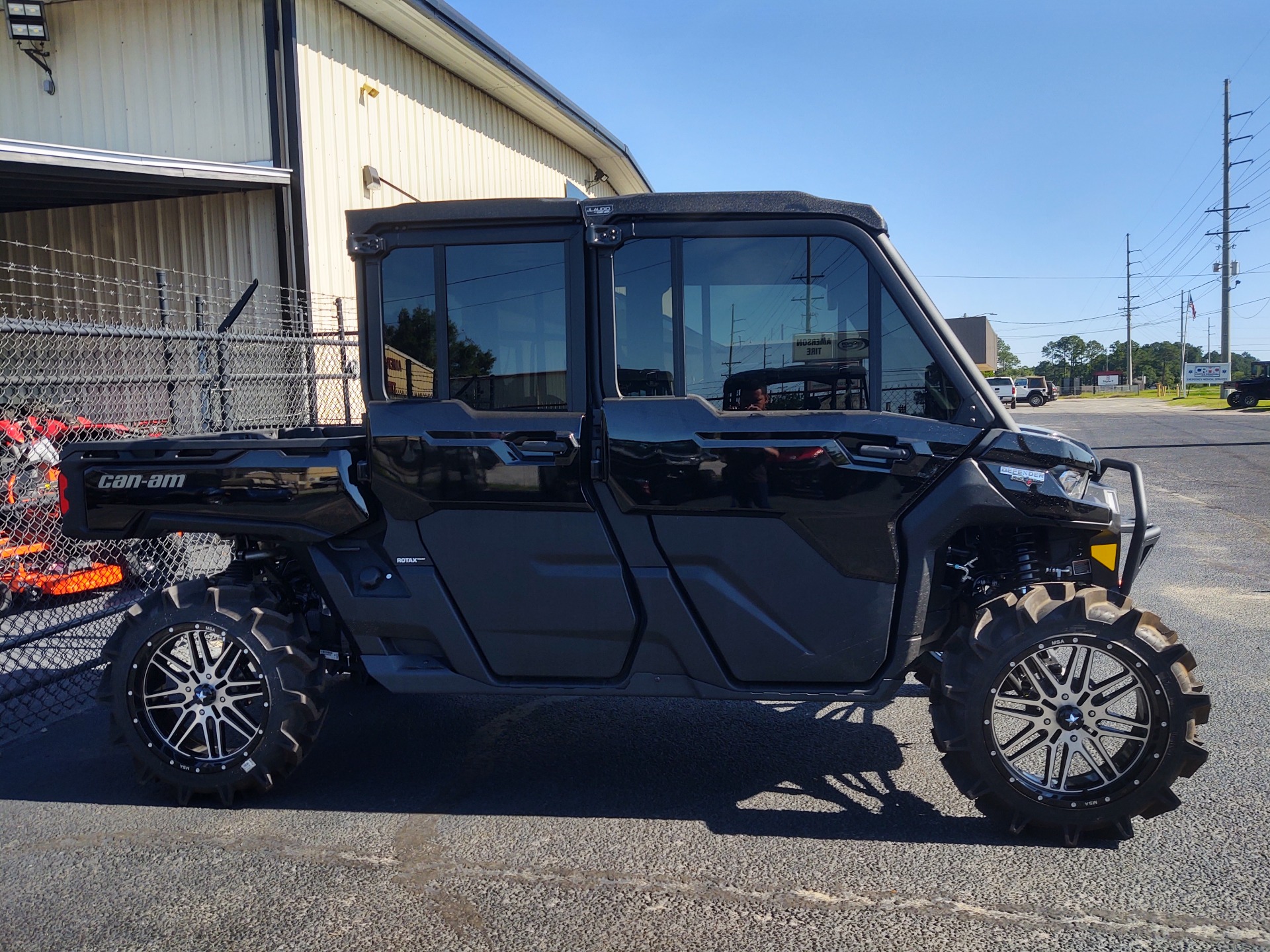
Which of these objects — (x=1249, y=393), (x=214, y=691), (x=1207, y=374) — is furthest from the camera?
(x=1207, y=374)

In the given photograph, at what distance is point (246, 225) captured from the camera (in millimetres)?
11883

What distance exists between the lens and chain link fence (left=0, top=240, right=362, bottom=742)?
5312 mm

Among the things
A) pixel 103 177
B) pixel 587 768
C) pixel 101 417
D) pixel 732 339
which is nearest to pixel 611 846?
pixel 587 768

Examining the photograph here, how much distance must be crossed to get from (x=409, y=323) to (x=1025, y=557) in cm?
260

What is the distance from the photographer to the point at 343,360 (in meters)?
11.7

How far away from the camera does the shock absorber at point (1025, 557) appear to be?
12.1 feet

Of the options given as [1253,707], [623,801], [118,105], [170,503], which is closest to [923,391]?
[623,801]

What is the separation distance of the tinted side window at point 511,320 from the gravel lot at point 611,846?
166cm

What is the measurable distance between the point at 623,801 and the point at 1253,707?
3197 millimetres

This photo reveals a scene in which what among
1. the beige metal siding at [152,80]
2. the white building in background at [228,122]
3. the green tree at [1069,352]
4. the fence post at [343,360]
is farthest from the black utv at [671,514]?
the green tree at [1069,352]

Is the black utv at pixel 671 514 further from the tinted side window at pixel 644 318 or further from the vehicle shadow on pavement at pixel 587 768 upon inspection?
the vehicle shadow on pavement at pixel 587 768

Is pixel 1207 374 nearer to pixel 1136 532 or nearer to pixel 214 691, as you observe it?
pixel 1136 532

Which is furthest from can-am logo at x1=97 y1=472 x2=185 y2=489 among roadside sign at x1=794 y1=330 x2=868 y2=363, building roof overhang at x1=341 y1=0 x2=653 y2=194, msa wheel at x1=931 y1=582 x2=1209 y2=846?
building roof overhang at x1=341 y1=0 x2=653 y2=194

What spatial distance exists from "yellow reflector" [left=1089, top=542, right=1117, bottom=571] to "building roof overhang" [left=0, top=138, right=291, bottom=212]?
9555mm
